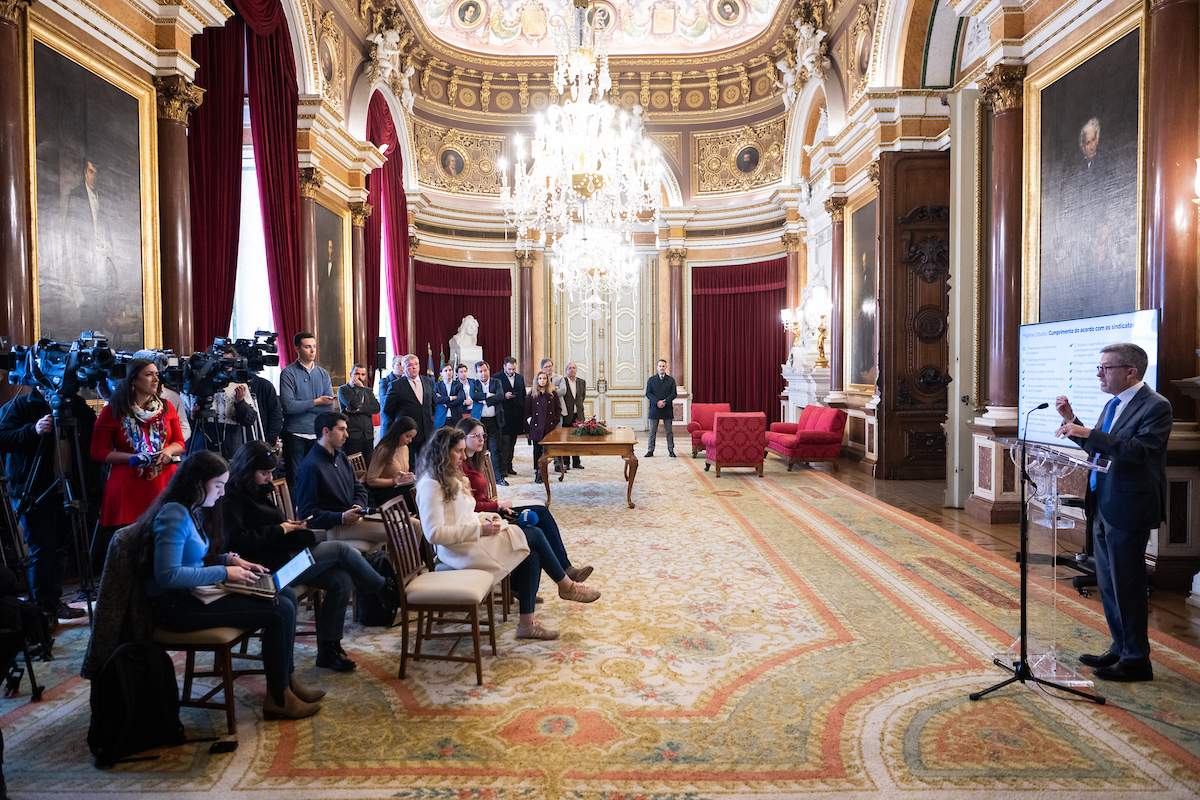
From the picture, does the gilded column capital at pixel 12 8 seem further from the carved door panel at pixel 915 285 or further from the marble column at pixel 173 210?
the carved door panel at pixel 915 285


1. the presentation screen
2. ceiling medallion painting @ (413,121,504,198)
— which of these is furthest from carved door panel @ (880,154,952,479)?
ceiling medallion painting @ (413,121,504,198)

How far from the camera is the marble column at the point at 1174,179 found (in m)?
4.26

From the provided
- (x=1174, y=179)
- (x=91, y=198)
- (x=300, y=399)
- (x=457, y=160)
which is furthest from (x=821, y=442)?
(x=457, y=160)

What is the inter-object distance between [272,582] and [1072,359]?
4.74 m

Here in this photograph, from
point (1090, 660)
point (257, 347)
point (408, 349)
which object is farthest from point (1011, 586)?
point (408, 349)

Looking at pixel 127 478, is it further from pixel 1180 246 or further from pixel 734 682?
pixel 1180 246

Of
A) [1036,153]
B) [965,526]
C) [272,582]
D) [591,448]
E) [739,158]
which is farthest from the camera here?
[739,158]

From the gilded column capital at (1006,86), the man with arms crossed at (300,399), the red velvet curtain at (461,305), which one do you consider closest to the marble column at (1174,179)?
the gilded column capital at (1006,86)

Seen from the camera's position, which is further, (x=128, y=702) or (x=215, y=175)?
(x=215, y=175)

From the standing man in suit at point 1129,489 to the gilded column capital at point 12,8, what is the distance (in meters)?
5.60

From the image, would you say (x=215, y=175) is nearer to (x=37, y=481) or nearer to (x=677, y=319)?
(x=37, y=481)

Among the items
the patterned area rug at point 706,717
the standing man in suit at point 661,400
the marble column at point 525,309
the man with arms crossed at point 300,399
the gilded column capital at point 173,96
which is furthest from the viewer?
the marble column at point 525,309

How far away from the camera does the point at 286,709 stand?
2770mm

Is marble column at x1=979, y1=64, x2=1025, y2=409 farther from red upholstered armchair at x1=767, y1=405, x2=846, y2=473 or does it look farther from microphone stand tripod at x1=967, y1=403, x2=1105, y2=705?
red upholstered armchair at x1=767, y1=405, x2=846, y2=473
